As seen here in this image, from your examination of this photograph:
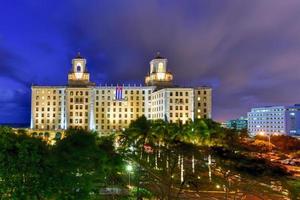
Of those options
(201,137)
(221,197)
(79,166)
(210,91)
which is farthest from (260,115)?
(79,166)

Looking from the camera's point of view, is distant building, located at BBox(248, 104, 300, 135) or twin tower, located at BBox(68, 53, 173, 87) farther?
distant building, located at BBox(248, 104, 300, 135)

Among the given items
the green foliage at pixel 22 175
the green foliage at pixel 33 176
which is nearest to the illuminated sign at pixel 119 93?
the green foliage at pixel 33 176

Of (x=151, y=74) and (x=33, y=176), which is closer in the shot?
(x=33, y=176)

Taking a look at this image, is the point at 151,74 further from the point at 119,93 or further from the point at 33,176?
the point at 33,176

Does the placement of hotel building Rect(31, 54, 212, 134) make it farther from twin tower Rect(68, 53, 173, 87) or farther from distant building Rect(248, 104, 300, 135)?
distant building Rect(248, 104, 300, 135)

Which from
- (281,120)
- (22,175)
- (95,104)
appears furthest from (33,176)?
(281,120)

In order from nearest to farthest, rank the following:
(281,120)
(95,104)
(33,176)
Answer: (33,176) < (95,104) < (281,120)

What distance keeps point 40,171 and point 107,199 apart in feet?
43.0

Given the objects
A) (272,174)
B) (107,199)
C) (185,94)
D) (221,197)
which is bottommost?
(221,197)

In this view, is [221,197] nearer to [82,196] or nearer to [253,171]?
[253,171]

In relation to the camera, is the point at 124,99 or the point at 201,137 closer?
the point at 201,137

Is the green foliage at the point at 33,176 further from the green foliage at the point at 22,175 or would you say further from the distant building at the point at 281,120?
the distant building at the point at 281,120

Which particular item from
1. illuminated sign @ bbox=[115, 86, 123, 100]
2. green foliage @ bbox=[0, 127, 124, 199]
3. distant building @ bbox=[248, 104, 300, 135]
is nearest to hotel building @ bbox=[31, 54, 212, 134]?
illuminated sign @ bbox=[115, 86, 123, 100]

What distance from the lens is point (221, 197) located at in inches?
1674
